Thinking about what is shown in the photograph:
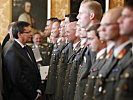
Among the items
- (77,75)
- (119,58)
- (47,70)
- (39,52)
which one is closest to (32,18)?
(39,52)

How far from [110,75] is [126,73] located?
404 millimetres

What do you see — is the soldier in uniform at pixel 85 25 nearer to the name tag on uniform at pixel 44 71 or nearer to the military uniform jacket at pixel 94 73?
the military uniform jacket at pixel 94 73

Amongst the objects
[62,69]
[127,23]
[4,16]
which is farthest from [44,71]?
[127,23]

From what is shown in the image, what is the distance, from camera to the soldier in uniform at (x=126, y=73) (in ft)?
10.1

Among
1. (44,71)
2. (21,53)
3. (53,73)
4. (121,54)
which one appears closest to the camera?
(121,54)

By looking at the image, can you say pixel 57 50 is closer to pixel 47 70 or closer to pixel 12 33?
pixel 47 70

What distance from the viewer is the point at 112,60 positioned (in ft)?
11.9

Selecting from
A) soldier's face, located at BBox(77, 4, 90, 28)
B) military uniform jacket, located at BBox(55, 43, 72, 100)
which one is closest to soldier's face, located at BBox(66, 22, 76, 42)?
military uniform jacket, located at BBox(55, 43, 72, 100)

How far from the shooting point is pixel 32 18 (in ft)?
38.6

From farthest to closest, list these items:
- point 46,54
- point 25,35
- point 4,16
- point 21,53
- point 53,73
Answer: point 4,16 → point 46,54 → point 53,73 → point 25,35 → point 21,53

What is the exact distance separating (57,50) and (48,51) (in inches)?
52.7

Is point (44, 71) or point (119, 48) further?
point (44, 71)

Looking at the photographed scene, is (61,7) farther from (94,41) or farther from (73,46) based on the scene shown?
(94,41)

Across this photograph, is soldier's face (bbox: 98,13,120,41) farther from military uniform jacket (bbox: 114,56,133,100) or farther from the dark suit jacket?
the dark suit jacket
